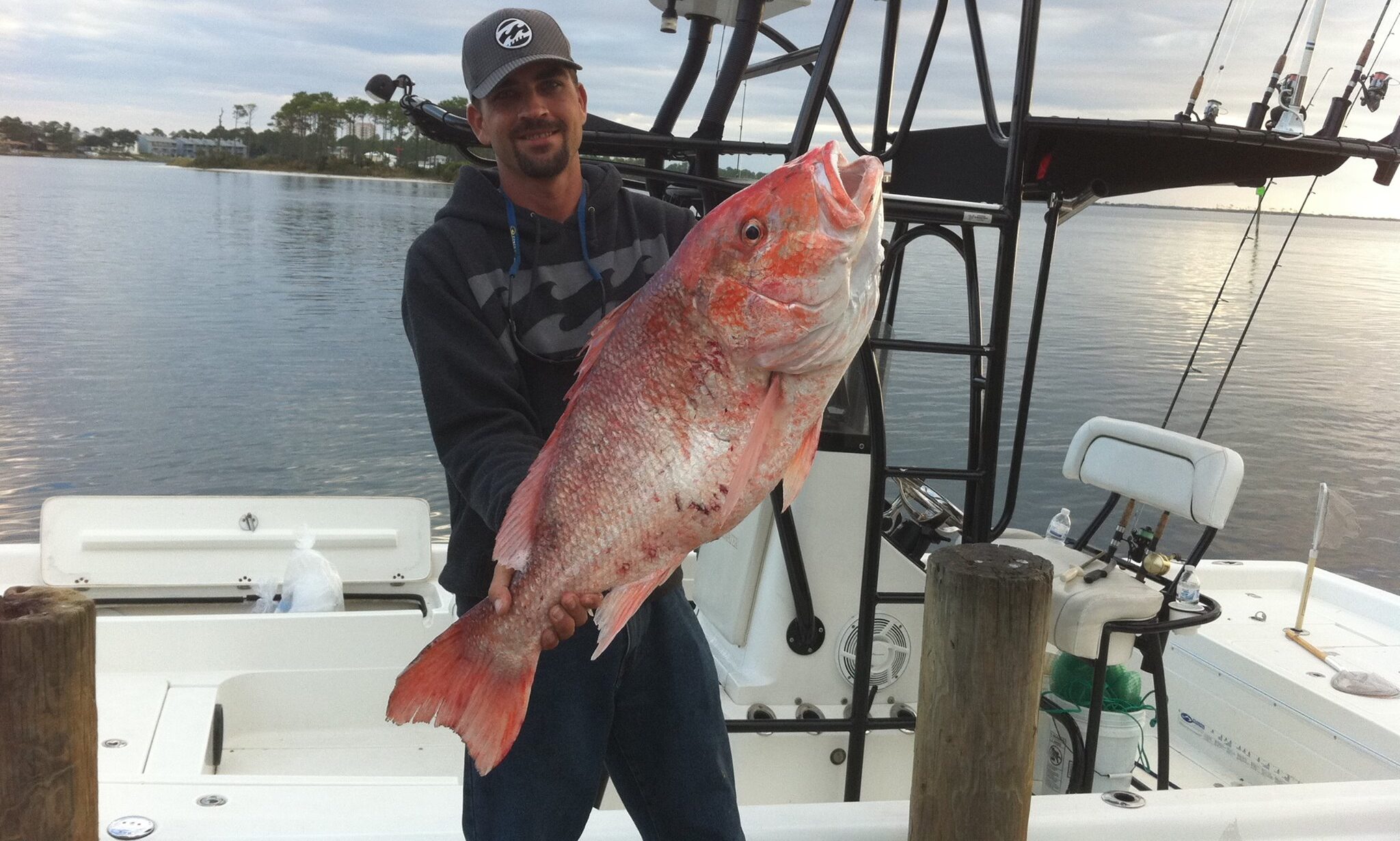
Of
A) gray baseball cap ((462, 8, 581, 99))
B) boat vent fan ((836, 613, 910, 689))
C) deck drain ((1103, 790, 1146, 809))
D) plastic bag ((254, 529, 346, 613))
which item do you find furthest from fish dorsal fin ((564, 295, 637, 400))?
plastic bag ((254, 529, 346, 613))

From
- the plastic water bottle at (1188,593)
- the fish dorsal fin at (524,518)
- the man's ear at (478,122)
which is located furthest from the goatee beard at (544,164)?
the plastic water bottle at (1188,593)

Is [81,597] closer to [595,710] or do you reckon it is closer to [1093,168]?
[595,710]

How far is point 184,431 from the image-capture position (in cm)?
1409

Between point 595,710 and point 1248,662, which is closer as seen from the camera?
point 595,710

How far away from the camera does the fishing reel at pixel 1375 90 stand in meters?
3.77

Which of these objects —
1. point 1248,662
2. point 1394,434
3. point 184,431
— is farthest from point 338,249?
point 1248,662

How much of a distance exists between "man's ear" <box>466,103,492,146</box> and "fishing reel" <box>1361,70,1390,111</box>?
3.34 metres

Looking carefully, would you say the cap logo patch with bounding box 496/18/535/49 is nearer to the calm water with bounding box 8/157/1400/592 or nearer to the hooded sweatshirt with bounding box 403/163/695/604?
the hooded sweatshirt with bounding box 403/163/695/604

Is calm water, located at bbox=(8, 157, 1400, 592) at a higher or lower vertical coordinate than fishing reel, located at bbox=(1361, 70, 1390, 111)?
lower

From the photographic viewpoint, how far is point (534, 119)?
6.70 feet

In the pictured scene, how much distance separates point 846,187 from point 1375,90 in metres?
3.39

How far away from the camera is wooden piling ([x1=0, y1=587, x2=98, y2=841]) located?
188 centimetres

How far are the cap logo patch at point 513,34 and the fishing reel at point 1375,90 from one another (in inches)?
130

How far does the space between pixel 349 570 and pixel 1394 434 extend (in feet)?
57.8
